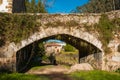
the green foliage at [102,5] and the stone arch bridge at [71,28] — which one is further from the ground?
the green foliage at [102,5]

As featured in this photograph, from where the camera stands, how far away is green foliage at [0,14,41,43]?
15.2 meters

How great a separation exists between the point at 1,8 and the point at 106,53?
667 cm

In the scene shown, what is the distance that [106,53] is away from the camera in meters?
15.8

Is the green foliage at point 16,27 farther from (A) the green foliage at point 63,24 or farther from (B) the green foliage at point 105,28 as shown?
(B) the green foliage at point 105,28

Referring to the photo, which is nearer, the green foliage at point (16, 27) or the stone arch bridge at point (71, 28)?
the green foliage at point (16, 27)

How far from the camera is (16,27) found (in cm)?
1536

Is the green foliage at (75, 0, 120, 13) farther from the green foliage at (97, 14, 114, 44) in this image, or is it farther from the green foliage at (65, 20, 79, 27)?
the green foliage at (65, 20, 79, 27)

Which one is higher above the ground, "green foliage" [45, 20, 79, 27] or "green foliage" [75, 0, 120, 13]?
"green foliage" [75, 0, 120, 13]

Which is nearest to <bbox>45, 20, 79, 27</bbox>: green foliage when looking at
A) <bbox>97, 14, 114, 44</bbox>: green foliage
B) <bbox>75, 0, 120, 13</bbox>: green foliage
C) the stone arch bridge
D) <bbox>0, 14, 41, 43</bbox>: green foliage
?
the stone arch bridge

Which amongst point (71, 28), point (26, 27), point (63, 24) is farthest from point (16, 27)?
point (71, 28)

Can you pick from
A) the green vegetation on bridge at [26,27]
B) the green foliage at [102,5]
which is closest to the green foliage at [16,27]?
the green vegetation on bridge at [26,27]

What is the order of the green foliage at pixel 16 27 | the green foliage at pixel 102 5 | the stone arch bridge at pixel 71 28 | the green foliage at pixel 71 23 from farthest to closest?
the green foliage at pixel 102 5 < the green foliage at pixel 71 23 < the stone arch bridge at pixel 71 28 < the green foliage at pixel 16 27

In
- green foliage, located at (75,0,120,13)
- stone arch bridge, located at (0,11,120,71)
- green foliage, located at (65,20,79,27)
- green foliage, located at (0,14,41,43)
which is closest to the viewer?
green foliage, located at (0,14,41,43)

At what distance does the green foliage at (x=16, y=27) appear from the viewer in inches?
600
